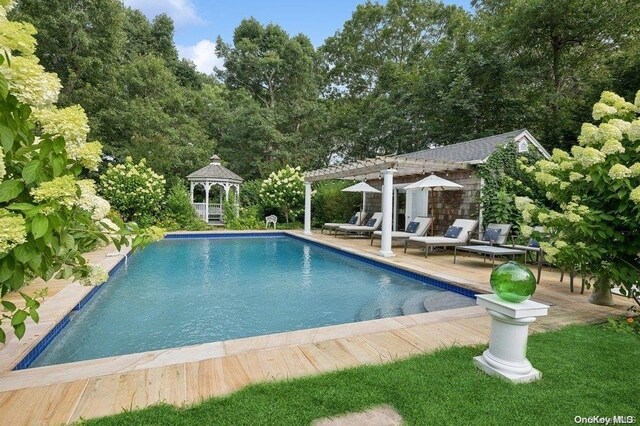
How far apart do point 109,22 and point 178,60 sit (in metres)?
8.81

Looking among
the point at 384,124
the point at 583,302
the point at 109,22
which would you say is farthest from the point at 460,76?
the point at 109,22

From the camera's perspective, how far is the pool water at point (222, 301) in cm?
443

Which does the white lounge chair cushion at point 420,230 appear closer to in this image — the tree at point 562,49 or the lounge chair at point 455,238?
the lounge chair at point 455,238

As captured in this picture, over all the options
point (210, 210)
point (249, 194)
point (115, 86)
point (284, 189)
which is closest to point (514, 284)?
point (284, 189)

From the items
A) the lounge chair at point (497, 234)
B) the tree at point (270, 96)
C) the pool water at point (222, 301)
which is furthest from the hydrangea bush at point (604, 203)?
the tree at point (270, 96)

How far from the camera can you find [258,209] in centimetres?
1816

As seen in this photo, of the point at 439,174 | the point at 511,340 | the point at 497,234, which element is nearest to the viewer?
the point at 511,340

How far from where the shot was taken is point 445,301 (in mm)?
5508

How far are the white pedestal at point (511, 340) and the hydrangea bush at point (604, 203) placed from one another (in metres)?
1.59

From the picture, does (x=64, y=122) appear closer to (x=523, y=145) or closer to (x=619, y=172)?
(x=619, y=172)

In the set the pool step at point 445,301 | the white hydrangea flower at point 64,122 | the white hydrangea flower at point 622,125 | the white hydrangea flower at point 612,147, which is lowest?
the pool step at point 445,301

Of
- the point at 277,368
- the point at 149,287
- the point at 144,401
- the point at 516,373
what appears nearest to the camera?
the point at 144,401

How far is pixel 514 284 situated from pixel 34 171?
3026 millimetres

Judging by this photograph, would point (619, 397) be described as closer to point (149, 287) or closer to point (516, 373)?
point (516, 373)
